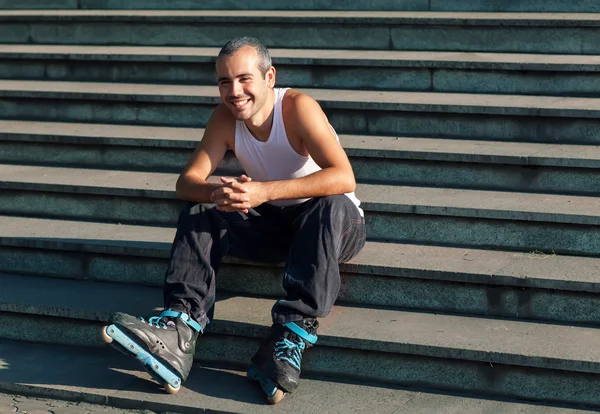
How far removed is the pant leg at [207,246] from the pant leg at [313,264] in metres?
0.32

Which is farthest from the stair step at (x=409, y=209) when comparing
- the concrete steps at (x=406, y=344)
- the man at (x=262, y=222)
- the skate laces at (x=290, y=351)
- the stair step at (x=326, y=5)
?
the stair step at (x=326, y=5)

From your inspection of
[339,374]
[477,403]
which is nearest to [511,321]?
[477,403]

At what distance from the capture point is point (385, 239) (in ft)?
15.9

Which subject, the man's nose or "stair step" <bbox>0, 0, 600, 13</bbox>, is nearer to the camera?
the man's nose

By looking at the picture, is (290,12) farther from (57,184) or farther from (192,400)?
(192,400)

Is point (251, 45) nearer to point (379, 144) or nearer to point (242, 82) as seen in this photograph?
point (242, 82)

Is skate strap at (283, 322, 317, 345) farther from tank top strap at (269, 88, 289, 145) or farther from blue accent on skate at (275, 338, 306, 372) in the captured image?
tank top strap at (269, 88, 289, 145)

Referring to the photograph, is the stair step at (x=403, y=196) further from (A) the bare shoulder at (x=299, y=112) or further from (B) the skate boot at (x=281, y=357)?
(B) the skate boot at (x=281, y=357)

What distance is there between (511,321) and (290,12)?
334 cm

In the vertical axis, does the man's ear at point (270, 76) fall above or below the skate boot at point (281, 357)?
above

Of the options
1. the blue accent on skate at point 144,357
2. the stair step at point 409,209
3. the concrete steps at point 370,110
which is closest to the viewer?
the blue accent on skate at point 144,357

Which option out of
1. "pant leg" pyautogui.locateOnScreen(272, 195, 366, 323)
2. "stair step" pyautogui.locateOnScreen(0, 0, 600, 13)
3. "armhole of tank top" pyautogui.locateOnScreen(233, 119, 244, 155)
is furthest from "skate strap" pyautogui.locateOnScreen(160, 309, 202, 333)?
"stair step" pyautogui.locateOnScreen(0, 0, 600, 13)

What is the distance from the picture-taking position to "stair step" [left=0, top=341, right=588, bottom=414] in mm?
3977

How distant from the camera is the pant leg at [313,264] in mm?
4031
